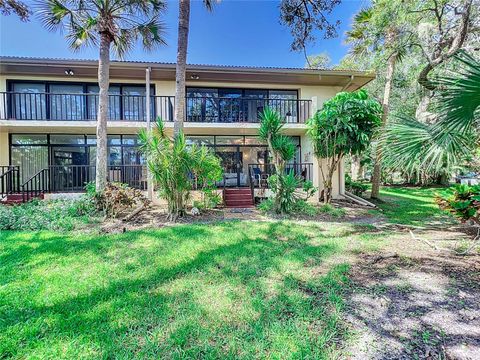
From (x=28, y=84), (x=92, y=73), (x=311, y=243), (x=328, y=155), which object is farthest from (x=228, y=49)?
(x=311, y=243)

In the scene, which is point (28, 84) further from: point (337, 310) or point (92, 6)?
point (337, 310)

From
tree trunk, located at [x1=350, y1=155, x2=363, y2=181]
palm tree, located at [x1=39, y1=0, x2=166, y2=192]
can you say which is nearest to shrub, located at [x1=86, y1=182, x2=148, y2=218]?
palm tree, located at [x1=39, y1=0, x2=166, y2=192]

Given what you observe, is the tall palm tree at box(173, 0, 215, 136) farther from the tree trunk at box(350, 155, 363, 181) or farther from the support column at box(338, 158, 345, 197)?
the tree trunk at box(350, 155, 363, 181)

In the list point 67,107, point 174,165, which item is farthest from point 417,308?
point 67,107

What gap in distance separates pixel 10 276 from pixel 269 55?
14774mm

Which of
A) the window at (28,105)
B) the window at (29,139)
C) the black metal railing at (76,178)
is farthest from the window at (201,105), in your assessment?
the window at (29,139)

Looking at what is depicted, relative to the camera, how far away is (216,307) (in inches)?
116

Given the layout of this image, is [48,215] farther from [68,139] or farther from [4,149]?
[4,149]

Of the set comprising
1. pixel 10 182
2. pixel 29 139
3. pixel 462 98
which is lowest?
pixel 10 182

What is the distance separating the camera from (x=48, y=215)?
23.5ft

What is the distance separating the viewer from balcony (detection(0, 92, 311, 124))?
35.1ft

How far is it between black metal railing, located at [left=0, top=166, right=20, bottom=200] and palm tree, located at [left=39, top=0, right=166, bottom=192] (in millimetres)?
4569

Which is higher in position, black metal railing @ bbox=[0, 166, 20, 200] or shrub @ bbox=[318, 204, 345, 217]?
black metal railing @ bbox=[0, 166, 20, 200]

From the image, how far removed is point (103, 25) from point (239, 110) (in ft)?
19.7
